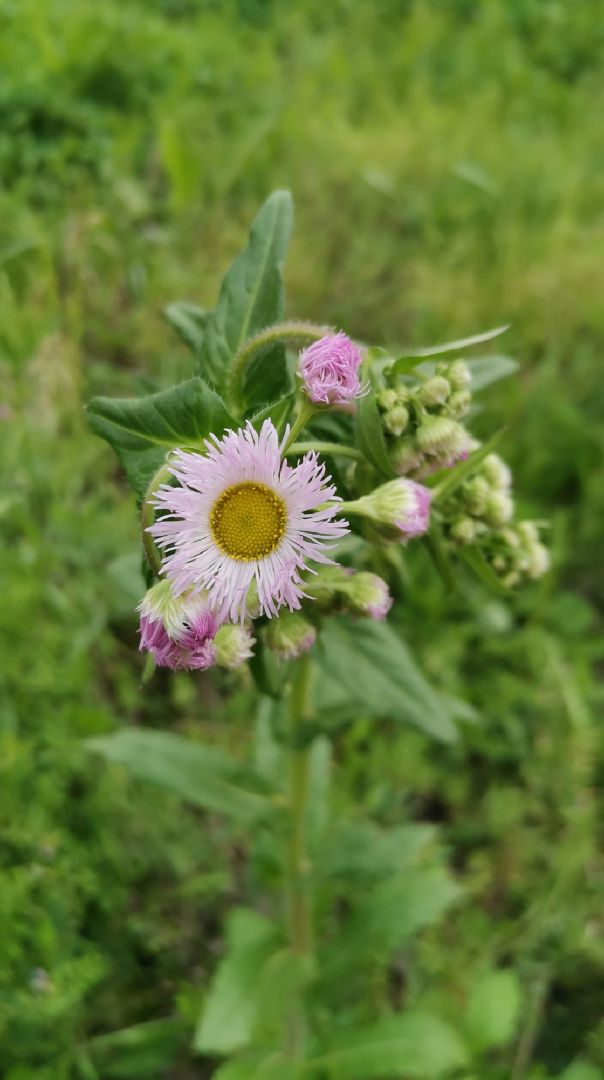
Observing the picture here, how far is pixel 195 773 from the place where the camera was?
5.45 feet

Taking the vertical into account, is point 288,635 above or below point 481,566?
above

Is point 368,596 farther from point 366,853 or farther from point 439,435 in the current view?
point 366,853

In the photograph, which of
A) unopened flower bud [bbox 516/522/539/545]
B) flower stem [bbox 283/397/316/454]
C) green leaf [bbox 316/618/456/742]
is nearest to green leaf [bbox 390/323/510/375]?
flower stem [bbox 283/397/316/454]

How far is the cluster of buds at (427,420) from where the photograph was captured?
3.34ft

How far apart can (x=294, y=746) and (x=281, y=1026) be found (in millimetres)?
745

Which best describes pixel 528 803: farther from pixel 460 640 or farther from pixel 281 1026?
pixel 281 1026

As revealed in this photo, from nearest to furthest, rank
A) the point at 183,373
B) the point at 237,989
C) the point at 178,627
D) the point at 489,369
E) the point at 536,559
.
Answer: the point at 178,627 < the point at 536,559 < the point at 489,369 < the point at 237,989 < the point at 183,373

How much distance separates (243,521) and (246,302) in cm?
33

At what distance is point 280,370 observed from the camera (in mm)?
1080

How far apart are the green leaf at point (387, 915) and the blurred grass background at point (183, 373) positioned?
0.90ft

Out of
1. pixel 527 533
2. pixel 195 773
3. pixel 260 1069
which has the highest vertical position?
pixel 527 533

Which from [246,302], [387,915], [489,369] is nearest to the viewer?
[246,302]

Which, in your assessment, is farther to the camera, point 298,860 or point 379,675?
point 298,860

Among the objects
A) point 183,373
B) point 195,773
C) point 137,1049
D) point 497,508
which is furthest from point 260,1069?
point 183,373
